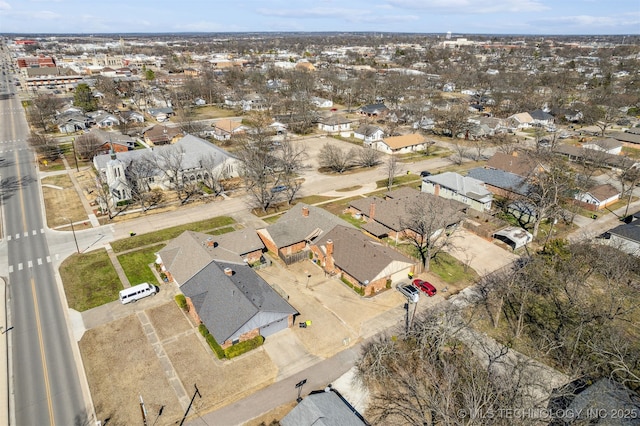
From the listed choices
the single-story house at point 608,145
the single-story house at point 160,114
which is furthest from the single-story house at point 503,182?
the single-story house at point 160,114

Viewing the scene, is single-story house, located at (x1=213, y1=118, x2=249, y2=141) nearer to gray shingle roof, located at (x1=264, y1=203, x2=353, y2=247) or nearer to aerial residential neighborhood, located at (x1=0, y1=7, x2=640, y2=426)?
aerial residential neighborhood, located at (x1=0, y1=7, x2=640, y2=426)

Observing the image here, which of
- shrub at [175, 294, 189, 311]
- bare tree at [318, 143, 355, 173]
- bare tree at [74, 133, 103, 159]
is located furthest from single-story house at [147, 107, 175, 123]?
shrub at [175, 294, 189, 311]

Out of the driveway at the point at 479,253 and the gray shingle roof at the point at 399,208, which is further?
the gray shingle roof at the point at 399,208

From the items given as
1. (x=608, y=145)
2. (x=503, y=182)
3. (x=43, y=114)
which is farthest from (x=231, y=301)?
(x=43, y=114)

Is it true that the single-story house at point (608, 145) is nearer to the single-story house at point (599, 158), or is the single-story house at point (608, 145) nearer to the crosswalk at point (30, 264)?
the single-story house at point (599, 158)

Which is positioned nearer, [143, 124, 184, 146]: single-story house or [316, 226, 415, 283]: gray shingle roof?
[316, 226, 415, 283]: gray shingle roof

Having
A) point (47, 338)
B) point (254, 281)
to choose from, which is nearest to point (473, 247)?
point (254, 281)
